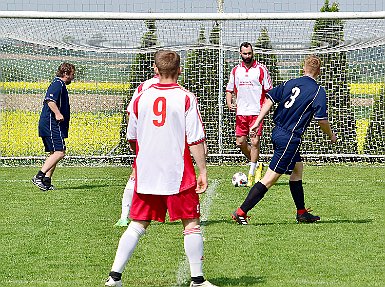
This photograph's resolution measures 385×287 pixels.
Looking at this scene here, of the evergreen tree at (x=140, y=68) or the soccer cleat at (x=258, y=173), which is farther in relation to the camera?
the evergreen tree at (x=140, y=68)

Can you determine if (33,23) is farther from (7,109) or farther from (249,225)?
(249,225)

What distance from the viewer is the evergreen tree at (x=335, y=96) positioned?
18812mm

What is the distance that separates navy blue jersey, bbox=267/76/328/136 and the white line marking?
59.8 inches

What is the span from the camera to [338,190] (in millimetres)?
13789

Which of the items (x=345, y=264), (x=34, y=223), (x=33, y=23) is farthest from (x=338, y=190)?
(x=33, y=23)

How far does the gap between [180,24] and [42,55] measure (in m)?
2.97

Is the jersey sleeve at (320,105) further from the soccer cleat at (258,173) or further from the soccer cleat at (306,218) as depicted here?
the soccer cleat at (258,173)

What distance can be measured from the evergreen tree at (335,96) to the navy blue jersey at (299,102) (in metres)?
8.97

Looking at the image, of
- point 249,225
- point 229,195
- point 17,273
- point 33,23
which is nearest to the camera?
point 17,273

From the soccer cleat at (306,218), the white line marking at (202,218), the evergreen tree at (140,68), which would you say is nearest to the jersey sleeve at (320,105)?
the soccer cleat at (306,218)

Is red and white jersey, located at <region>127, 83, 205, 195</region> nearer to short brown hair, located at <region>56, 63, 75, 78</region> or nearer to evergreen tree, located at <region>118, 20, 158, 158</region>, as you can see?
short brown hair, located at <region>56, 63, 75, 78</region>

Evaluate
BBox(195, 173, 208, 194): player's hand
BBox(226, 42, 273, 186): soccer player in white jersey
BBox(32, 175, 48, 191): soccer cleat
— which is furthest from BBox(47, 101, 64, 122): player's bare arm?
BBox(195, 173, 208, 194): player's hand

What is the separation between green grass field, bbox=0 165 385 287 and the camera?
7.27 m

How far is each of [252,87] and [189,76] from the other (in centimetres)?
434
